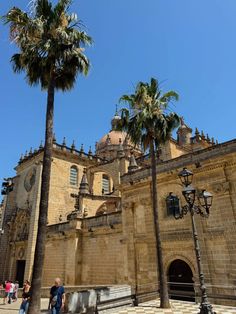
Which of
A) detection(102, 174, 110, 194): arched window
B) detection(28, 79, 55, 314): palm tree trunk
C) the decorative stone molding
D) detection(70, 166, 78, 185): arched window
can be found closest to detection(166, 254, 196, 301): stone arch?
the decorative stone molding

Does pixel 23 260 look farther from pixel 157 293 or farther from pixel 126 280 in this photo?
pixel 157 293

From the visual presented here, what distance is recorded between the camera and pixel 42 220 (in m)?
8.92

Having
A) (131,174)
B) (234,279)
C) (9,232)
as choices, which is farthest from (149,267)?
(9,232)

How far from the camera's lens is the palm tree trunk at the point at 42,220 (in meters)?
8.01

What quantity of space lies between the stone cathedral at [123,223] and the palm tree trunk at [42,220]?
790 centimetres

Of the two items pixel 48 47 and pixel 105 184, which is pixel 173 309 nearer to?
pixel 48 47

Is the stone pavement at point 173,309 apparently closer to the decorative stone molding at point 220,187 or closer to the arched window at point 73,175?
the decorative stone molding at point 220,187

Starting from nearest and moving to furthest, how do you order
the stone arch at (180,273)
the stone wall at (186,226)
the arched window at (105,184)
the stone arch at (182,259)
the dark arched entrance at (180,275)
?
1. the stone wall at (186,226)
2. the stone arch at (182,259)
3. the stone arch at (180,273)
4. the dark arched entrance at (180,275)
5. the arched window at (105,184)

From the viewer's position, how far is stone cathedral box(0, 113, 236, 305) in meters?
13.7

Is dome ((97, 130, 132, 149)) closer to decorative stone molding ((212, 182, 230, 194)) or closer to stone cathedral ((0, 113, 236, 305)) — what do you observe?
stone cathedral ((0, 113, 236, 305))

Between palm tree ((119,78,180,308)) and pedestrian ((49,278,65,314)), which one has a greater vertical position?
palm tree ((119,78,180,308))

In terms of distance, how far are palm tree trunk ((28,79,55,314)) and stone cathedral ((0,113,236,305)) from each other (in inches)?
311

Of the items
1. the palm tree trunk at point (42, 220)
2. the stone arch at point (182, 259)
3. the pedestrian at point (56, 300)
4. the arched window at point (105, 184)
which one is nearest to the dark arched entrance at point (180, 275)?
the stone arch at point (182, 259)

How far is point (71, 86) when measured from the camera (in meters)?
12.2
